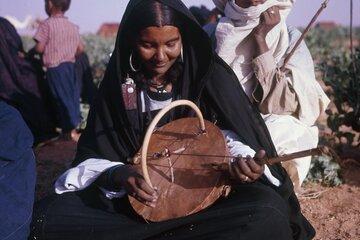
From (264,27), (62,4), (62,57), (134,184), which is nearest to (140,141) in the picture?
(134,184)

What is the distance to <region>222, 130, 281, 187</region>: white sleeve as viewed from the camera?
2846 millimetres

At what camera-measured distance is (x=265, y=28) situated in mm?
3438

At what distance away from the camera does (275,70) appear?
11.3 feet

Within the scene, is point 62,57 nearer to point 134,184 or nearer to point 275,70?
point 275,70

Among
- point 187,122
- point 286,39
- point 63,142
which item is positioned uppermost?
point 286,39

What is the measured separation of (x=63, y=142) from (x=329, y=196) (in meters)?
4.21

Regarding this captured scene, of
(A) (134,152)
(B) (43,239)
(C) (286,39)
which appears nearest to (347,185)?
(C) (286,39)

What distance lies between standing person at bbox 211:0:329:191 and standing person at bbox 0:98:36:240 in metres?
1.62

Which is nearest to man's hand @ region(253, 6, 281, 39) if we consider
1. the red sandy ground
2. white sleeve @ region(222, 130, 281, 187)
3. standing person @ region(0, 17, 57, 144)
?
white sleeve @ region(222, 130, 281, 187)

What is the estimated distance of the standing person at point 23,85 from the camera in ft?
22.4

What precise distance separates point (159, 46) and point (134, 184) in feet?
2.77

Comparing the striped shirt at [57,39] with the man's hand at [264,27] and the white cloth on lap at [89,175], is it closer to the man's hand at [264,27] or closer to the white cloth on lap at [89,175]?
the man's hand at [264,27]

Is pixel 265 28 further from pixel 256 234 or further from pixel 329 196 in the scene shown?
pixel 329 196

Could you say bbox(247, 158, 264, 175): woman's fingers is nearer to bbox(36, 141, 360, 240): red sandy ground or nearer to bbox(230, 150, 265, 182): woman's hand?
bbox(230, 150, 265, 182): woman's hand
